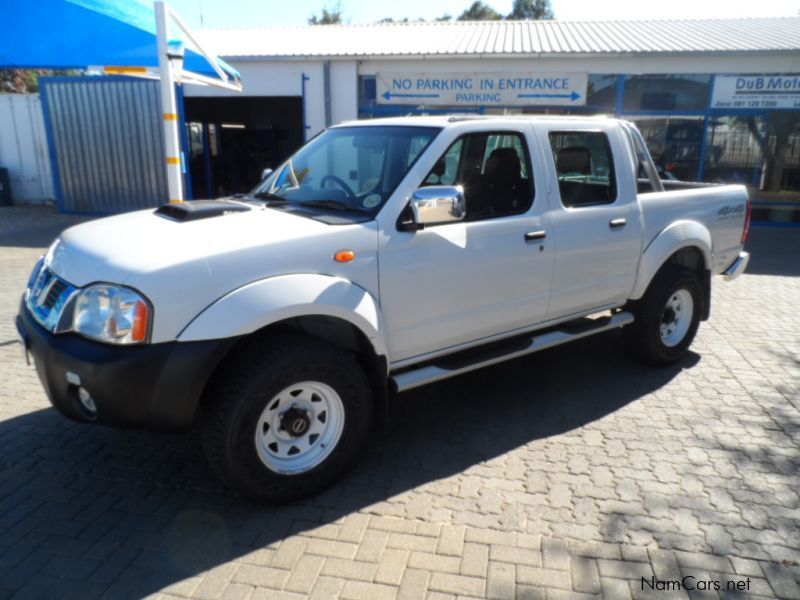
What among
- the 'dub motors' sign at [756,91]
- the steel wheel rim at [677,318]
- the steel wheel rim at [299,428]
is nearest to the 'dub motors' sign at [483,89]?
the 'dub motors' sign at [756,91]

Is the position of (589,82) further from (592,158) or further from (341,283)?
(341,283)

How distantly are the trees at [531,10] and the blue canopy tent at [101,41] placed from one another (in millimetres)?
66359

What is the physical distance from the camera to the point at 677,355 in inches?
207

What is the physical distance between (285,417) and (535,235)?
2.02 meters

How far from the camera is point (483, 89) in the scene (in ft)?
42.8

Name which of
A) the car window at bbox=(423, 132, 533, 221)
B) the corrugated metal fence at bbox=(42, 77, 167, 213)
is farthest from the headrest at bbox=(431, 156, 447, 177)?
the corrugated metal fence at bbox=(42, 77, 167, 213)

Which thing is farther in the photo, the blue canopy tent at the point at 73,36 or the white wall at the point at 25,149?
the white wall at the point at 25,149

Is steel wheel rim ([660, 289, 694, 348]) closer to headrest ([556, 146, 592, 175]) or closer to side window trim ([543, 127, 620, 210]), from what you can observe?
side window trim ([543, 127, 620, 210])

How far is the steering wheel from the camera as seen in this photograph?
12.2ft

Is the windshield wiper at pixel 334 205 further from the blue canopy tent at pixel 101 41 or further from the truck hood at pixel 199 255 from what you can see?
the blue canopy tent at pixel 101 41

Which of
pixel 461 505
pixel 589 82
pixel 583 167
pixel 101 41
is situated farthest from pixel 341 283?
pixel 589 82

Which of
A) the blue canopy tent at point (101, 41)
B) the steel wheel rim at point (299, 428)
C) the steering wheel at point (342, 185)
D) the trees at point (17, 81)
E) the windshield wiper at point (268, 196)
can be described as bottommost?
the steel wheel rim at point (299, 428)

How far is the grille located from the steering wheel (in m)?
1.62

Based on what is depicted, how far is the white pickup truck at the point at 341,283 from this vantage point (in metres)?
2.80
